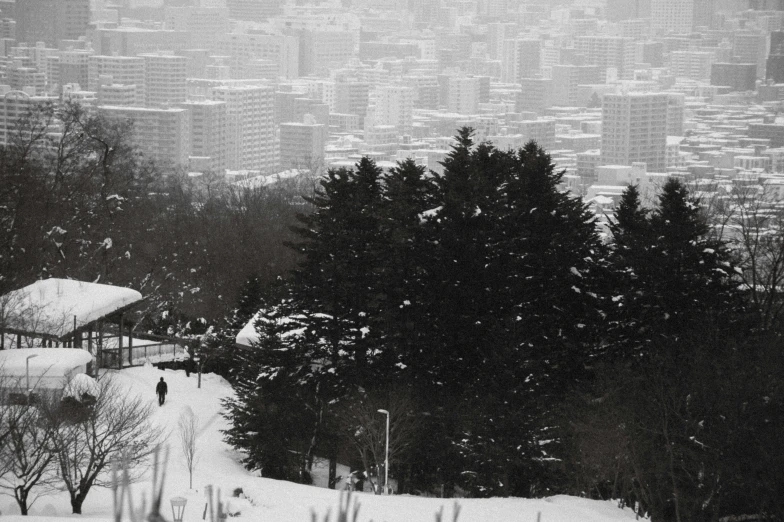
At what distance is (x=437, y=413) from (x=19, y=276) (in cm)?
1177

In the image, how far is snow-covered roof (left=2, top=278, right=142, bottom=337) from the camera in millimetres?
25173

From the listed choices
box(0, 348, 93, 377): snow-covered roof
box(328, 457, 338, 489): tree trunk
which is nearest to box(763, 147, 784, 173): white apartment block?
box(328, 457, 338, 489): tree trunk

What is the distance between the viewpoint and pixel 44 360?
2277 cm

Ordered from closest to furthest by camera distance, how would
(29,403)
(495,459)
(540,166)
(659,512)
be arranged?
1. (29,403)
2. (659,512)
3. (495,459)
4. (540,166)

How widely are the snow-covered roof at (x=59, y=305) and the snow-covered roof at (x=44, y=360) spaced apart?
1.16 meters

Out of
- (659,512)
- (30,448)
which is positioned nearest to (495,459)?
(659,512)

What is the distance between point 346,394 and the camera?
2408 cm

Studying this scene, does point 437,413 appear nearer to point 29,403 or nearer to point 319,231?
point 319,231

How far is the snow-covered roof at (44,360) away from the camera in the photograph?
72.9ft

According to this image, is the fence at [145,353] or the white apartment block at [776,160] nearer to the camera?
the fence at [145,353]

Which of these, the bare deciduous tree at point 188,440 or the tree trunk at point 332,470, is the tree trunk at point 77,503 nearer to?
the bare deciduous tree at point 188,440

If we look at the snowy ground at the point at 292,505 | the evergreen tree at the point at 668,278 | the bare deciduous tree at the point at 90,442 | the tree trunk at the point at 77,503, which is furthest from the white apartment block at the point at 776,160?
the tree trunk at the point at 77,503

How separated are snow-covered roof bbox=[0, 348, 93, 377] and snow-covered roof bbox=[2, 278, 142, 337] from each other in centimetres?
116

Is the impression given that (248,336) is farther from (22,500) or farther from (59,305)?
(22,500)
